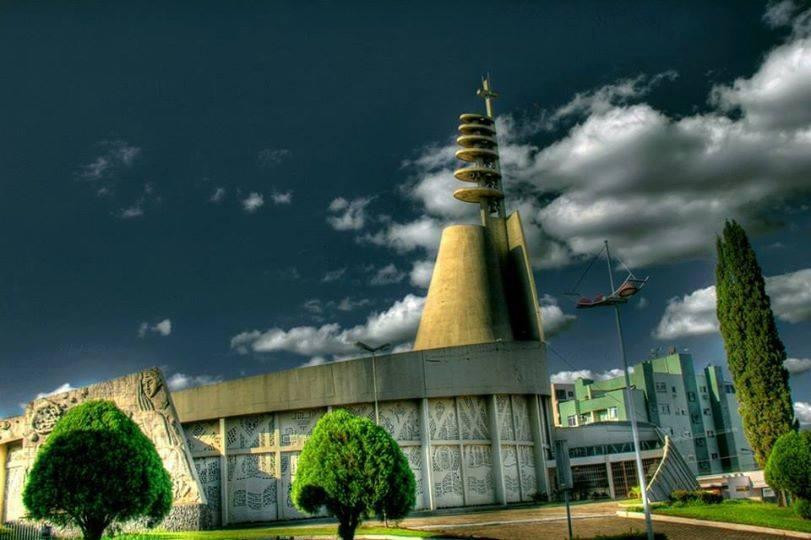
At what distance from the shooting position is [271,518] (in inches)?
1497

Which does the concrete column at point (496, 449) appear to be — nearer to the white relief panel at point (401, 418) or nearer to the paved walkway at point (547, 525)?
the white relief panel at point (401, 418)

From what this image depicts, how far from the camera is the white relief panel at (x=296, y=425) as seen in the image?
39094mm

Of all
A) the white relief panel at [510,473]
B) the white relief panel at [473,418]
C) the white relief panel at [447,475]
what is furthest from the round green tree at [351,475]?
the white relief panel at [510,473]

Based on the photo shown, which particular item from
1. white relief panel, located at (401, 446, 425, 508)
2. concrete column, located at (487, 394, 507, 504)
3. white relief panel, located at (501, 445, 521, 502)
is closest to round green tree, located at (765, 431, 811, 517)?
concrete column, located at (487, 394, 507, 504)

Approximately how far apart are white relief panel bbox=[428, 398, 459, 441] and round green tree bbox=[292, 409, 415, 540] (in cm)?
1730

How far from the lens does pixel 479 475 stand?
3956 centimetres

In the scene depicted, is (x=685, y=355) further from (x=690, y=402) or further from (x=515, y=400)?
(x=515, y=400)

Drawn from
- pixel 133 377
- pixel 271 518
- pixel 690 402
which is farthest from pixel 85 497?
pixel 690 402

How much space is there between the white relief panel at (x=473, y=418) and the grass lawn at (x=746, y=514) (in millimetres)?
12853

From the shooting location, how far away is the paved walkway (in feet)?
74.7

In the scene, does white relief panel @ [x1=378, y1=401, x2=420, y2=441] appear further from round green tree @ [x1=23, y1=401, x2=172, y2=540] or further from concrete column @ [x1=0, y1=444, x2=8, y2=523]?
concrete column @ [x1=0, y1=444, x2=8, y2=523]

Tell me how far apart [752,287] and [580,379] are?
5037 cm

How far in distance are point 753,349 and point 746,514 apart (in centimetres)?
884

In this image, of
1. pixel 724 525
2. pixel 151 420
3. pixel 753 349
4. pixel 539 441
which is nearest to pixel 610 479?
pixel 539 441
